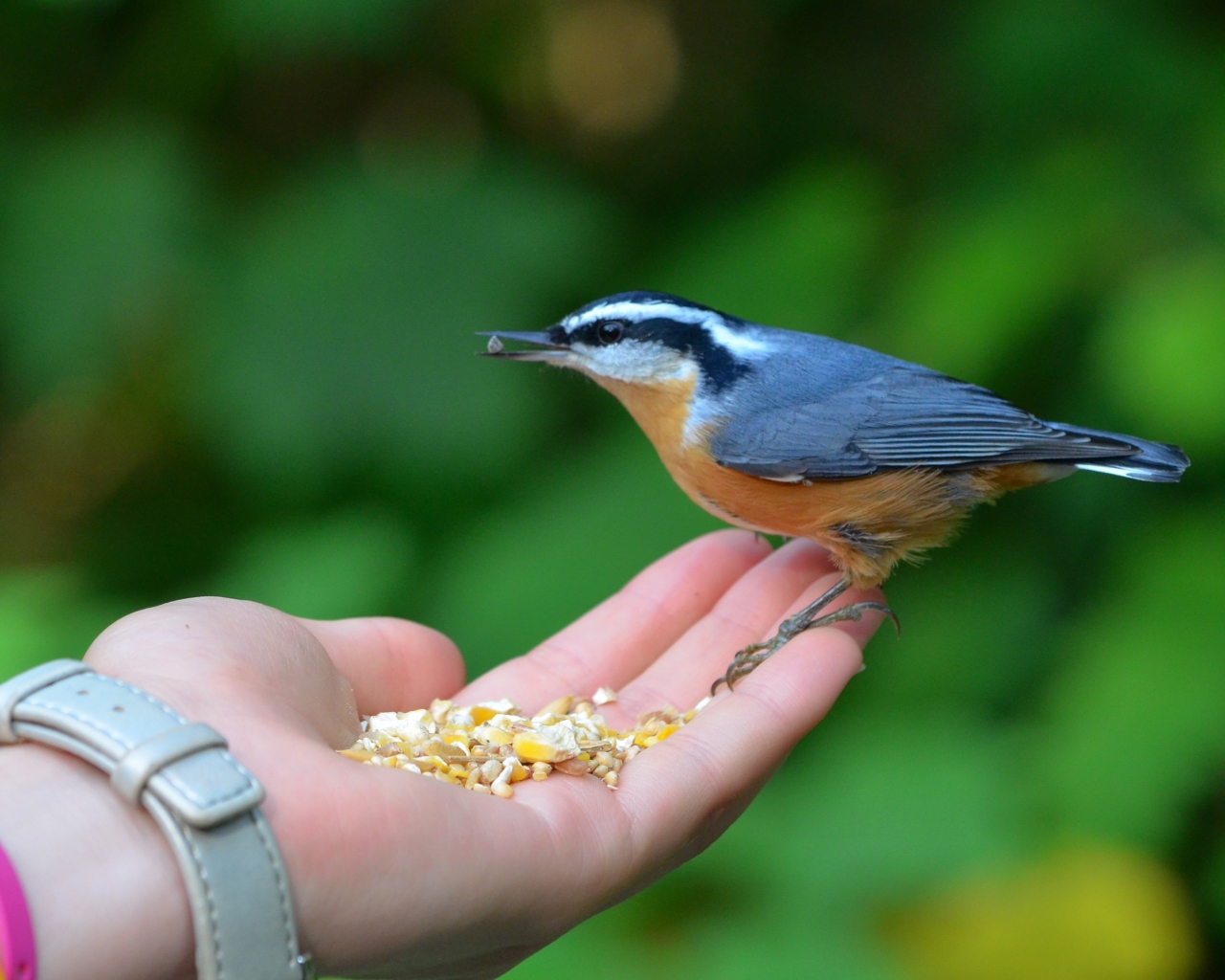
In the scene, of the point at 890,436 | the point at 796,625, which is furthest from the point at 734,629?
the point at 890,436

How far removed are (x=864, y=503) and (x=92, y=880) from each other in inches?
65.5

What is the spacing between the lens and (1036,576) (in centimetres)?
295

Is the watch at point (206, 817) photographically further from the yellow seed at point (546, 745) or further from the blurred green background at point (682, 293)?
the blurred green background at point (682, 293)

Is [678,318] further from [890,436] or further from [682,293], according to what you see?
[682,293]

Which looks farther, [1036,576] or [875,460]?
[1036,576]

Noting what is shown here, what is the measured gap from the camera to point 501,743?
1802mm

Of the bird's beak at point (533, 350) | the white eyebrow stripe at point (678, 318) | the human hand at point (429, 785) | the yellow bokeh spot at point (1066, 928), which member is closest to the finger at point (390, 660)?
the human hand at point (429, 785)

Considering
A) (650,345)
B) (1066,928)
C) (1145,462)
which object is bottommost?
(1066,928)

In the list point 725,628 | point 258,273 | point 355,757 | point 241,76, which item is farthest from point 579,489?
point 241,76

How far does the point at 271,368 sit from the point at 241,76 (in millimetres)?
1065

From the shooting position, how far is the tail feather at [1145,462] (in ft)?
7.64

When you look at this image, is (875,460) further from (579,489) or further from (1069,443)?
(579,489)

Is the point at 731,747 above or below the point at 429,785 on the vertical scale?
below

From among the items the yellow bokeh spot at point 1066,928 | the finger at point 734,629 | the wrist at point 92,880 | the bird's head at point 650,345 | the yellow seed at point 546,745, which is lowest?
the yellow bokeh spot at point 1066,928
